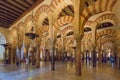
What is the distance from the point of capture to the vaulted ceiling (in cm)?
962

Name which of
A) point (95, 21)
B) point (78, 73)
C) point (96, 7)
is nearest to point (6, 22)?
point (95, 21)

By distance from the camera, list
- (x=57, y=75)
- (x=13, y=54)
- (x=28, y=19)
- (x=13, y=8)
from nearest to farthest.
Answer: (x=57, y=75) → (x=13, y=8) → (x=28, y=19) → (x=13, y=54)

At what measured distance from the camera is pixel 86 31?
16578 mm

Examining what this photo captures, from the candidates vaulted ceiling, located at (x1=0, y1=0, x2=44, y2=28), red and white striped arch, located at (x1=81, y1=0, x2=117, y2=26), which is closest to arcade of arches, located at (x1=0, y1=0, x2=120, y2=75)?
red and white striped arch, located at (x1=81, y1=0, x2=117, y2=26)

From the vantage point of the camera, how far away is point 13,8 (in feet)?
34.0

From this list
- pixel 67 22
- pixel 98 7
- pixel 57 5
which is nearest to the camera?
pixel 98 7

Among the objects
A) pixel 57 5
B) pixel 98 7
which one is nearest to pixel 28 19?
pixel 57 5

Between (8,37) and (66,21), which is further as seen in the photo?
(8,37)

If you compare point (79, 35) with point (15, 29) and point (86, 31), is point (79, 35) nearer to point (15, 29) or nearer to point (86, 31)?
point (15, 29)

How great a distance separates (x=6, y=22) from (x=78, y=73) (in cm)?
893

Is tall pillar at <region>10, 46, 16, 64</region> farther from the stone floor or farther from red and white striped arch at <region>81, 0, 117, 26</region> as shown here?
red and white striped arch at <region>81, 0, 117, 26</region>

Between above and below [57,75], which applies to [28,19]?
above

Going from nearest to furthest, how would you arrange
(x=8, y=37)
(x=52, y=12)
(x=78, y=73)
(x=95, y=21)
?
(x=78, y=73)
(x=52, y=12)
(x=95, y=21)
(x=8, y=37)

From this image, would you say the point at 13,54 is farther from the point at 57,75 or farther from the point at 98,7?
the point at 98,7
